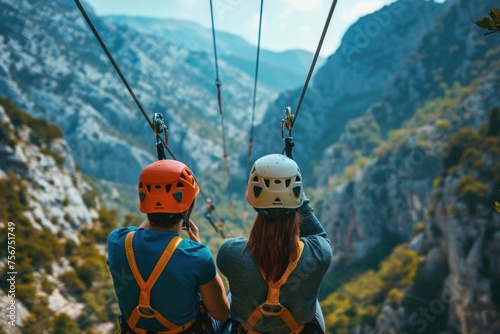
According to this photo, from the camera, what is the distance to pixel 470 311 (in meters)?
26.0

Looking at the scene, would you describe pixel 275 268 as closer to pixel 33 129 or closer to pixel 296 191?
pixel 296 191

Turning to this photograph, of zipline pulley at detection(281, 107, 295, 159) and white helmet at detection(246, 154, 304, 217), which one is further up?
zipline pulley at detection(281, 107, 295, 159)

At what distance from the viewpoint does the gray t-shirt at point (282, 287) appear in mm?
2904

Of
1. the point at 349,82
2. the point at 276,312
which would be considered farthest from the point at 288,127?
the point at 349,82

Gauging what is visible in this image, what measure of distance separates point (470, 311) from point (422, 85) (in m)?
77.2

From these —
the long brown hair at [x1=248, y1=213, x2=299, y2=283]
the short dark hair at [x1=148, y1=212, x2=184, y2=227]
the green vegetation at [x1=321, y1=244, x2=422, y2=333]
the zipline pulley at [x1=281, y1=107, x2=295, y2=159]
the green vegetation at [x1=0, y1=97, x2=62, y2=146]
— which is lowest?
the green vegetation at [x1=321, y1=244, x2=422, y2=333]

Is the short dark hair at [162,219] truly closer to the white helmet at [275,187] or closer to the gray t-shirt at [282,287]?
the gray t-shirt at [282,287]

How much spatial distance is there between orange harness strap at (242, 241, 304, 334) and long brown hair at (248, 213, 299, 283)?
0.04 m

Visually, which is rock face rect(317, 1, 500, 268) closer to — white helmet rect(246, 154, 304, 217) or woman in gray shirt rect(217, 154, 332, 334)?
white helmet rect(246, 154, 304, 217)

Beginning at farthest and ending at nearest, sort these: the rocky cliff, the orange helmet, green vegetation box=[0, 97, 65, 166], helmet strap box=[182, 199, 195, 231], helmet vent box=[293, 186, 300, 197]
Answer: green vegetation box=[0, 97, 65, 166], the rocky cliff, helmet strap box=[182, 199, 195, 231], helmet vent box=[293, 186, 300, 197], the orange helmet

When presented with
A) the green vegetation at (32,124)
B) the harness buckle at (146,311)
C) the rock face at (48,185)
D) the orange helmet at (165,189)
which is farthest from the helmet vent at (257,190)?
the green vegetation at (32,124)

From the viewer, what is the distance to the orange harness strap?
9.36 feet

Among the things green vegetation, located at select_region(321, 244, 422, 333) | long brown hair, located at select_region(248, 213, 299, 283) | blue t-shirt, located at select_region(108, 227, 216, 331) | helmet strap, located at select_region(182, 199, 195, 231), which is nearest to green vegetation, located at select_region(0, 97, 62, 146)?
green vegetation, located at select_region(321, 244, 422, 333)

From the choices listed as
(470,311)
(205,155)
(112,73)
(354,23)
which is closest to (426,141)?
(470,311)
